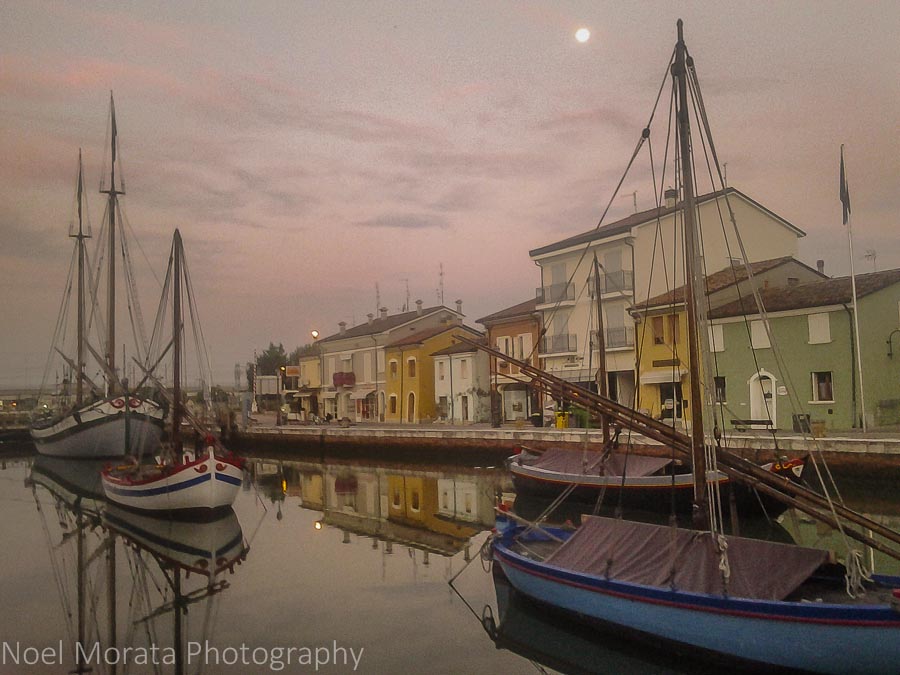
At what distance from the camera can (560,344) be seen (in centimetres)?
4634

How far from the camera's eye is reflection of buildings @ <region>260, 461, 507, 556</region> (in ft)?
71.6

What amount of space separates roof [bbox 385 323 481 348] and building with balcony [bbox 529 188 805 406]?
34.1 feet

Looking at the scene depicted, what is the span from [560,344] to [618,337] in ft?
13.7

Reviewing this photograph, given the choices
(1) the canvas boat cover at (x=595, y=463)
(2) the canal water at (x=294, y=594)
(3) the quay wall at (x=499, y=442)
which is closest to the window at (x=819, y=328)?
(3) the quay wall at (x=499, y=442)

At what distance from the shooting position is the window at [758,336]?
3438 centimetres

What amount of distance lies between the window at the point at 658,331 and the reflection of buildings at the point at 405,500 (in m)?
11.5

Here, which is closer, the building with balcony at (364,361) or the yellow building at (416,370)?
the yellow building at (416,370)

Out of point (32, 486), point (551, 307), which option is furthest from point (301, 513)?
point (551, 307)

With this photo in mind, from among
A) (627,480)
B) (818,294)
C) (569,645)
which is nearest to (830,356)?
(818,294)

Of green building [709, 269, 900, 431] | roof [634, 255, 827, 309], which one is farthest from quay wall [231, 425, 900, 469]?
roof [634, 255, 827, 309]

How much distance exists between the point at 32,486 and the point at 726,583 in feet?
116

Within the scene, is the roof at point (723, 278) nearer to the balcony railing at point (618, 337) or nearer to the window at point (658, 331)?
the window at point (658, 331)

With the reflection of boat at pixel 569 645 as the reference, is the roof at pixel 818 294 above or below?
above

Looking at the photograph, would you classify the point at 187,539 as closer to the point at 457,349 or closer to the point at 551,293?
the point at 551,293
